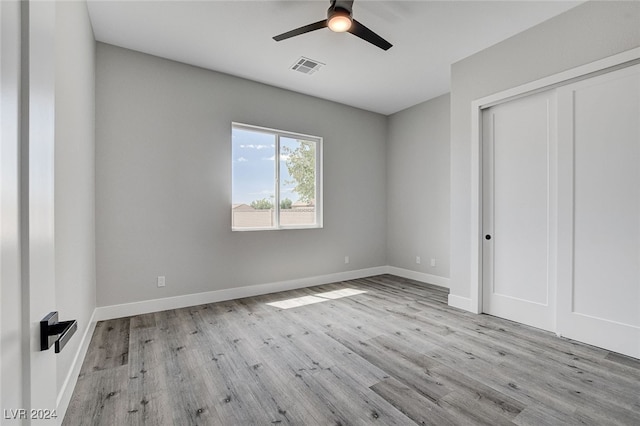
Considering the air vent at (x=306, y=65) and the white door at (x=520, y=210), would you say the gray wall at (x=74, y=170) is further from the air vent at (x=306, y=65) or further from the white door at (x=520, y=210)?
the white door at (x=520, y=210)

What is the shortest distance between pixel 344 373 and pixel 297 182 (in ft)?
9.76

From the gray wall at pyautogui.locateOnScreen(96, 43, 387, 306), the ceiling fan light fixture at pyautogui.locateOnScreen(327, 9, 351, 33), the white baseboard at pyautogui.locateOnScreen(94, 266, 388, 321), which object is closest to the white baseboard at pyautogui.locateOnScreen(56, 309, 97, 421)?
the white baseboard at pyautogui.locateOnScreen(94, 266, 388, 321)

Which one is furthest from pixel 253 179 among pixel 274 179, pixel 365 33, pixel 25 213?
pixel 25 213

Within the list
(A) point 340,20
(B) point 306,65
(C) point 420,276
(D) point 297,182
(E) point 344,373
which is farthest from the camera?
(C) point 420,276

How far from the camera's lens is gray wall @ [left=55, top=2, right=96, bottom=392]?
1.71 metres

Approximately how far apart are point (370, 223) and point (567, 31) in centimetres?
347

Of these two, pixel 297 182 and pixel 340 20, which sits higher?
pixel 340 20

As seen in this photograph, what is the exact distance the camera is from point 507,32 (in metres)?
2.99

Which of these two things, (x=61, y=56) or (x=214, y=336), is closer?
(x=61, y=56)

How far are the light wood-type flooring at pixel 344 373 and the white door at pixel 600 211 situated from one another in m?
0.26

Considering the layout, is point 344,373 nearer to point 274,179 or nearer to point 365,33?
point 365,33

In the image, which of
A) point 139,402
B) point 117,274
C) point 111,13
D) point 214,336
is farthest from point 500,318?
point 111,13

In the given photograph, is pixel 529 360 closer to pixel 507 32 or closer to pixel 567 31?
pixel 567 31

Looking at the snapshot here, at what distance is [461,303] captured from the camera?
3.48 meters
